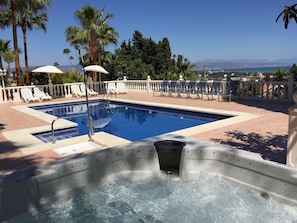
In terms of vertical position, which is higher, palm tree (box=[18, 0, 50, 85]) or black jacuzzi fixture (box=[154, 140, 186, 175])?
palm tree (box=[18, 0, 50, 85])

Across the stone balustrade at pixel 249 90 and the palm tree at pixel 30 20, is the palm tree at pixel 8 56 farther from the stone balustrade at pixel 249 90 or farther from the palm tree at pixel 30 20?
the stone balustrade at pixel 249 90

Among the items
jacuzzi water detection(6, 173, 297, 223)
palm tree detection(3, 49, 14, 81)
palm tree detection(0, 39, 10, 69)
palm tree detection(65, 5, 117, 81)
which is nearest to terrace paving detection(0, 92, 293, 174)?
jacuzzi water detection(6, 173, 297, 223)

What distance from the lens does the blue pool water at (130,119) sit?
8.09 metres

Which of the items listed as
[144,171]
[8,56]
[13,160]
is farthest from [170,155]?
[8,56]

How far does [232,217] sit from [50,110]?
12.0 m

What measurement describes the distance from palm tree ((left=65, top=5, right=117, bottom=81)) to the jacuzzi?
16.7 m

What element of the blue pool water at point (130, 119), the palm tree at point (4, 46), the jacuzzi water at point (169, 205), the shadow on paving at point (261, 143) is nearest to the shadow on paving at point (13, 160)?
the jacuzzi water at point (169, 205)

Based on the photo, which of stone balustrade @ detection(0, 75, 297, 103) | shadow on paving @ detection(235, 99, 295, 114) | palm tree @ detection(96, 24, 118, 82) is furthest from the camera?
palm tree @ detection(96, 24, 118, 82)

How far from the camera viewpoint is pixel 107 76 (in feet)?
101

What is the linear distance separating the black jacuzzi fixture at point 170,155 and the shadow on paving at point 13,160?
2.41 m

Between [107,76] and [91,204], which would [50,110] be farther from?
[107,76]

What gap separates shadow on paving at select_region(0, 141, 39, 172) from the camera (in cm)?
453

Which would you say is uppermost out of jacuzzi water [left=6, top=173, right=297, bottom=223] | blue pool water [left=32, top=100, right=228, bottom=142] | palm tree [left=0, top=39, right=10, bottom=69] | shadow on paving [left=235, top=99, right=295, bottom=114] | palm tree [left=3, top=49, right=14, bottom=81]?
palm tree [left=0, top=39, right=10, bottom=69]

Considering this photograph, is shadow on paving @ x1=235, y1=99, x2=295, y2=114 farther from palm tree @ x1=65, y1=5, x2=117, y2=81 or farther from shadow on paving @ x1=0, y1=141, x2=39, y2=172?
palm tree @ x1=65, y1=5, x2=117, y2=81
